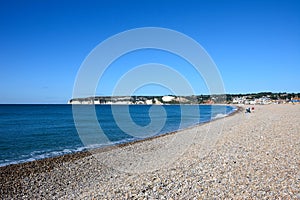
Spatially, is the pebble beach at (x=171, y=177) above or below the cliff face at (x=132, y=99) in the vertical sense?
below

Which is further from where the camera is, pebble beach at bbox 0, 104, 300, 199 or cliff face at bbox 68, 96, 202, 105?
cliff face at bbox 68, 96, 202, 105

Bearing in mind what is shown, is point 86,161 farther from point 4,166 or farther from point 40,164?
point 4,166

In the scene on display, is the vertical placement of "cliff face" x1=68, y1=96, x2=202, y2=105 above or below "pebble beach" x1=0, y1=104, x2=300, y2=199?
above

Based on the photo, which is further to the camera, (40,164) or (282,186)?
(40,164)

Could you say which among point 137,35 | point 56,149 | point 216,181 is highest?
point 137,35

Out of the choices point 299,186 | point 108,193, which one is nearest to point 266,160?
point 299,186

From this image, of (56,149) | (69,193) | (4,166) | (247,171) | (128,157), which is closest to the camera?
(247,171)

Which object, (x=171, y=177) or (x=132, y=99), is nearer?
(x=171, y=177)

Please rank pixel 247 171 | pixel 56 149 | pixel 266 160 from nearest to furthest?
pixel 247 171 < pixel 266 160 < pixel 56 149

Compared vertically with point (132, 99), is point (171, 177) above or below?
below

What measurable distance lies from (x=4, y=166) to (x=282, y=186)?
11.1 m

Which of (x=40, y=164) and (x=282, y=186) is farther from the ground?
(x=282, y=186)

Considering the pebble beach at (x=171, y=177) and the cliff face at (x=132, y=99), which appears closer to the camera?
the pebble beach at (x=171, y=177)

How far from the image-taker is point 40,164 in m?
11.0
